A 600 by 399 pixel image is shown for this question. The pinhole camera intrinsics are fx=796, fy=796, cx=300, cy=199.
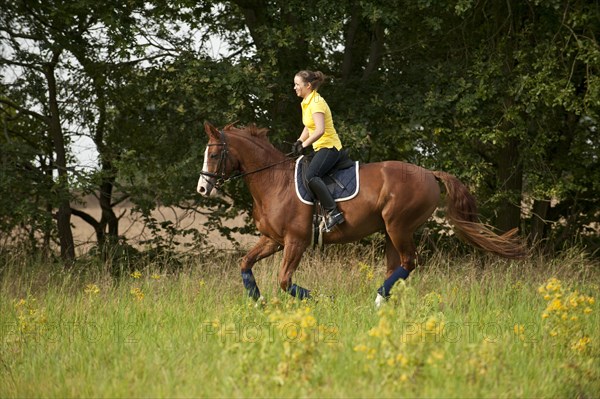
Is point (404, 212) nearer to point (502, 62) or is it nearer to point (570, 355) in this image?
point (570, 355)

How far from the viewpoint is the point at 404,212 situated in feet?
27.1

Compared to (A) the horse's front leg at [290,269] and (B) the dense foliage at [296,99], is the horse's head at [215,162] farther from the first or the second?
(B) the dense foliage at [296,99]

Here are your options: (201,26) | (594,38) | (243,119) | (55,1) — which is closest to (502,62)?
(594,38)

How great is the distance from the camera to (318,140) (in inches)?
316

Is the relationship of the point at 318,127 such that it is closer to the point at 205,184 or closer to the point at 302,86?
the point at 302,86

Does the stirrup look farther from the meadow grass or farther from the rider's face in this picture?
the rider's face

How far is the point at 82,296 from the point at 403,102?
569 cm

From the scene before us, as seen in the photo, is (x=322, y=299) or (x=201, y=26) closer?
(x=322, y=299)

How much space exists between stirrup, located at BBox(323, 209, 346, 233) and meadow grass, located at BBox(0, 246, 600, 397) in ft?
2.40

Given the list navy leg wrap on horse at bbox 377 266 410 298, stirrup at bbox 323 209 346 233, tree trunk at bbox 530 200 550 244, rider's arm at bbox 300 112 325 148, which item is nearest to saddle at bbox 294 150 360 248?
stirrup at bbox 323 209 346 233

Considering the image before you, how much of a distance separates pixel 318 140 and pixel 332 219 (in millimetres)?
810

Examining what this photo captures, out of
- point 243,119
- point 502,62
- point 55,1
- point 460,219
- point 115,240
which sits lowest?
point 115,240

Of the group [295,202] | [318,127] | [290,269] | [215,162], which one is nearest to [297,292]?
[290,269]

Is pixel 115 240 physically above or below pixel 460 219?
below
